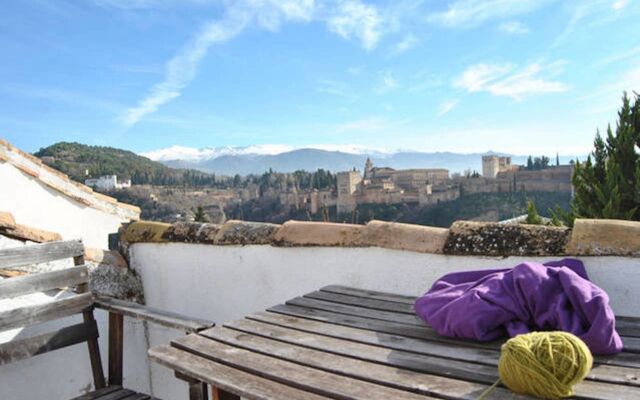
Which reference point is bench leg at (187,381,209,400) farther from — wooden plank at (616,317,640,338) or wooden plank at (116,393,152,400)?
wooden plank at (616,317,640,338)

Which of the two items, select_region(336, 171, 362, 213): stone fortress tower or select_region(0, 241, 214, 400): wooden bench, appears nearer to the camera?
select_region(0, 241, 214, 400): wooden bench

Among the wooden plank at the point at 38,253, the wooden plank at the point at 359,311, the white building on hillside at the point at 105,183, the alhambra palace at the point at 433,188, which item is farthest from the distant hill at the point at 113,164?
the wooden plank at the point at 359,311

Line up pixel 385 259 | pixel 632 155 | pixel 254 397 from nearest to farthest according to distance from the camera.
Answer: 1. pixel 254 397
2. pixel 385 259
3. pixel 632 155

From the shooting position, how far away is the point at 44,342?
215 cm

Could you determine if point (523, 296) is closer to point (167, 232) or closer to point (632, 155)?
point (167, 232)

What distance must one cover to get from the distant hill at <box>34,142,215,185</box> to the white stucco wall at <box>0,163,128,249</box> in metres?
50.4

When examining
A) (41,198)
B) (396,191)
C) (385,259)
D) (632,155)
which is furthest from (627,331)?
(396,191)

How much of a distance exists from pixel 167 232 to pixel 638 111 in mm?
10918

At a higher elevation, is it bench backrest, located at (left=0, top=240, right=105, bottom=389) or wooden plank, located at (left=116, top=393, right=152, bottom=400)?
bench backrest, located at (left=0, top=240, right=105, bottom=389)

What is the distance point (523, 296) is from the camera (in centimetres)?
132

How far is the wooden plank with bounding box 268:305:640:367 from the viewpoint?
1146 millimetres

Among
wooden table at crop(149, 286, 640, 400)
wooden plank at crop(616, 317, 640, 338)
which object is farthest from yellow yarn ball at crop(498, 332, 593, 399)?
wooden plank at crop(616, 317, 640, 338)

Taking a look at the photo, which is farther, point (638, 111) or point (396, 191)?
point (396, 191)

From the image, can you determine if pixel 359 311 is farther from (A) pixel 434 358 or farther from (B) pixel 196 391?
(B) pixel 196 391
